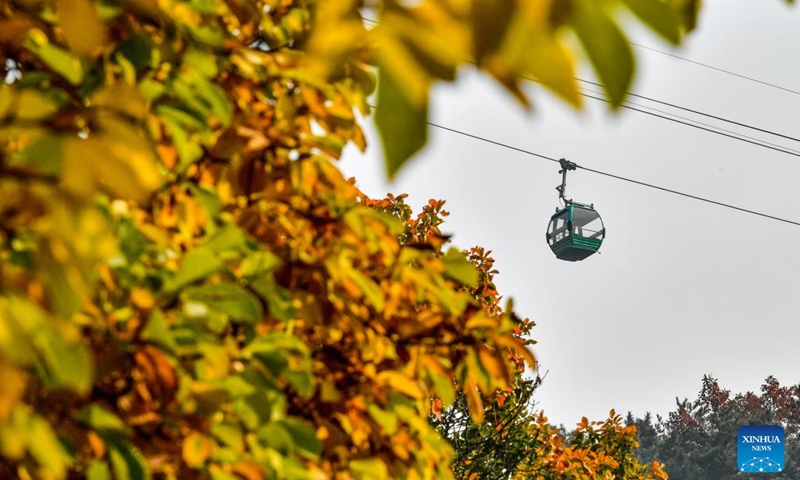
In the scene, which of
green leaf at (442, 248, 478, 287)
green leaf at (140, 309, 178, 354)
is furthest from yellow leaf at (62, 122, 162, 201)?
green leaf at (442, 248, 478, 287)

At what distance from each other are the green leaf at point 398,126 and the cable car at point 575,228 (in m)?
23.6

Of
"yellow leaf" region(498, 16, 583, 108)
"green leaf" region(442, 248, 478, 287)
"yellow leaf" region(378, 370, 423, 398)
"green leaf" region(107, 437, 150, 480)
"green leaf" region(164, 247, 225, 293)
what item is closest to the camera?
"yellow leaf" region(498, 16, 583, 108)

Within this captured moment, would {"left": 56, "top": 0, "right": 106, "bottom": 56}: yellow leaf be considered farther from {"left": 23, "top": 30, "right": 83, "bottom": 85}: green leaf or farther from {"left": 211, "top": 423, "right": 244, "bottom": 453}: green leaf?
{"left": 211, "top": 423, "right": 244, "bottom": 453}: green leaf

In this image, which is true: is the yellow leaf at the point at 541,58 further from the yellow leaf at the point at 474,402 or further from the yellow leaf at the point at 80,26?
the yellow leaf at the point at 474,402

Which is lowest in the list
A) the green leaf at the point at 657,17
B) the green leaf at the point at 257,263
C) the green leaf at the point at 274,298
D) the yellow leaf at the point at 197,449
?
the yellow leaf at the point at 197,449

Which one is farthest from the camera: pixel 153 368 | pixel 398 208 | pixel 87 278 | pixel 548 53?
pixel 398 208

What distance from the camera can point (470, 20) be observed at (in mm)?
672

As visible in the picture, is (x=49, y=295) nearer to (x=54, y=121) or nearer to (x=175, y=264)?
(x=54, y=121)

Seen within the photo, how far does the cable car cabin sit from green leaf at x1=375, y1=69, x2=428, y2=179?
23580 mm

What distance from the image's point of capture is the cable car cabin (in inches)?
944

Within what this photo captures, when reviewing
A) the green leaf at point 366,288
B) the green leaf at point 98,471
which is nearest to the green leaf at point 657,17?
the green leaf at point 98,471

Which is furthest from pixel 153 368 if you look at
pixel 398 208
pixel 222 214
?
pixel 398 208

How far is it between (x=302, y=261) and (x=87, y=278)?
916 mm

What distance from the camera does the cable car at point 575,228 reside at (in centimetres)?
2398
